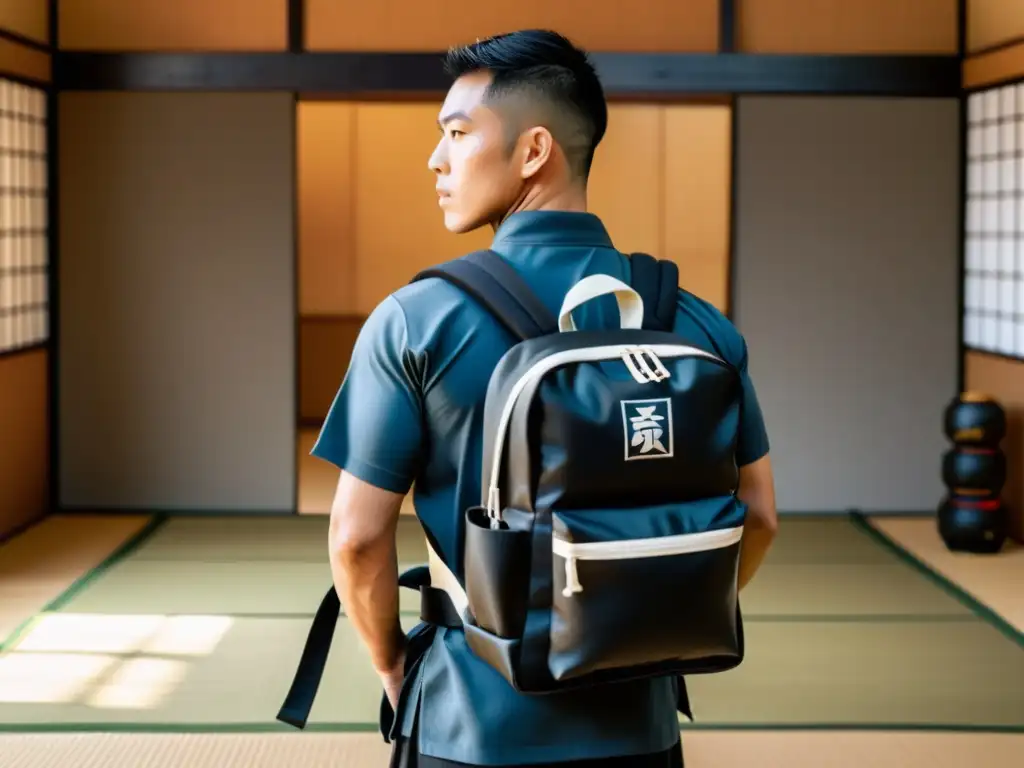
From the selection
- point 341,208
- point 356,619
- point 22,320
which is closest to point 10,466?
point 22,320

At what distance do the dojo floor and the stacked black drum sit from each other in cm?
12

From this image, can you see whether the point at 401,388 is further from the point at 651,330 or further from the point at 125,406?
the point at 125,406

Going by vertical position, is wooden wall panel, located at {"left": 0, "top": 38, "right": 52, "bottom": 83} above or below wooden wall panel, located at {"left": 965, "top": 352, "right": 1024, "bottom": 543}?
above

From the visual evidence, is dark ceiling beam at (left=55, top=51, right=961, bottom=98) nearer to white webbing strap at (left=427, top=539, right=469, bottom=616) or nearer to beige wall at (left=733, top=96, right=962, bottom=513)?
beige wall at (left=733, top=96, right=962, bottom=513)

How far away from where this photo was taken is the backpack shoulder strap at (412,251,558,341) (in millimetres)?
1332

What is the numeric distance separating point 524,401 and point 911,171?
5.63 metres

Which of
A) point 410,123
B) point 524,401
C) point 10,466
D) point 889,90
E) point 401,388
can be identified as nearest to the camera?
point 524,401

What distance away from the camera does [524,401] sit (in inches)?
48.4

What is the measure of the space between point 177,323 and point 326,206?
269cm

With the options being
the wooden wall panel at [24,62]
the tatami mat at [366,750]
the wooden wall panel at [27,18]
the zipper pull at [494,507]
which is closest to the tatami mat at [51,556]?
the tatami mat at [366,750]

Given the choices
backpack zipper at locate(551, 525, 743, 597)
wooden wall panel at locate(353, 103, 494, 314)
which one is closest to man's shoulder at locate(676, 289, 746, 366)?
backpack zipper at locate(551, 525, 743, 597)

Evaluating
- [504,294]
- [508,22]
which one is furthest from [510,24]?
[504,294]

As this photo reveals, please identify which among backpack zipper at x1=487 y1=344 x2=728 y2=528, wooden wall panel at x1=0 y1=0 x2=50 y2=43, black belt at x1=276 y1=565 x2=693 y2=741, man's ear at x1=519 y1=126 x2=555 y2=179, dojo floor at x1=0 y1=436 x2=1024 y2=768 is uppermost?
wooden wall panel at x1=0 y1=0 x2=50 y2=43

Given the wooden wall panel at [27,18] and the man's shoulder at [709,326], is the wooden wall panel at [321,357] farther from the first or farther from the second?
the man's shoulder at [709,326]
